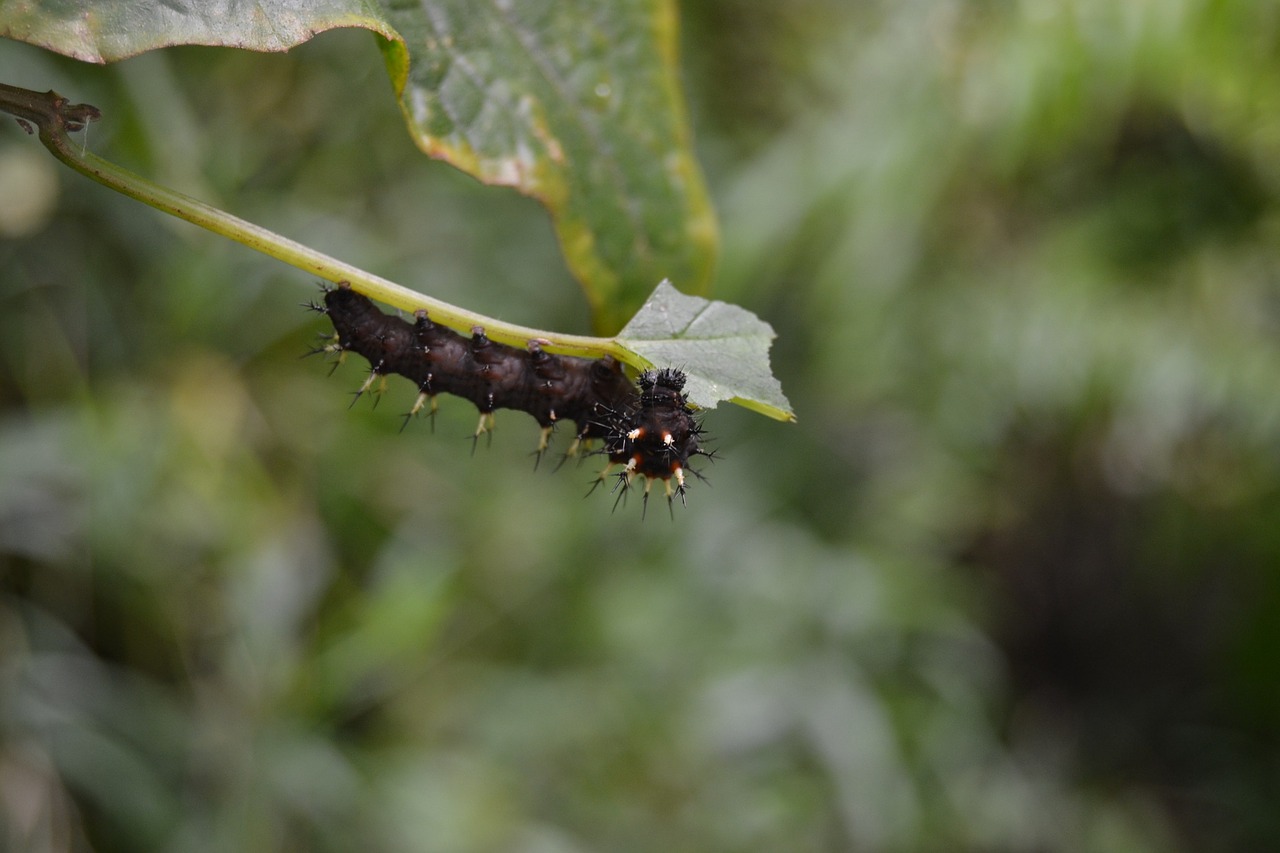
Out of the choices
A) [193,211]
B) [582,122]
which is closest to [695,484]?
[582,122]

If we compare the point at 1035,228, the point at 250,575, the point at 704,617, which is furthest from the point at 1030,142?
the point at 250,575

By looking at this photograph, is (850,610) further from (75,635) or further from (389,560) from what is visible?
(75,635)

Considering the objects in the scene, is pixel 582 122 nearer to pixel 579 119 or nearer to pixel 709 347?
pixel 579 119

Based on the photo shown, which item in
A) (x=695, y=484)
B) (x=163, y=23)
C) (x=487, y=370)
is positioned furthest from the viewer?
(x=695, y=484)

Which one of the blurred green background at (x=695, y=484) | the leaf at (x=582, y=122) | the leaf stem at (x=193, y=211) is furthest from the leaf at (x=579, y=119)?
the blurred green background at (x=695, y=484)

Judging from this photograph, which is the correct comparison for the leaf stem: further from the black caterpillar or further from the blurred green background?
the blurred green background

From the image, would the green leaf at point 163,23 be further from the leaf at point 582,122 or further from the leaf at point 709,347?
the leaf at point 709,347
